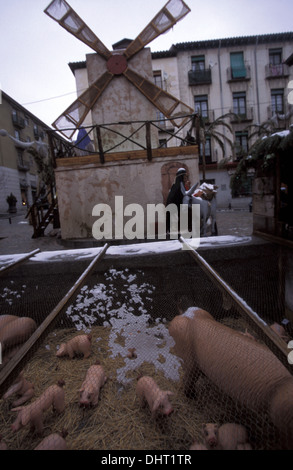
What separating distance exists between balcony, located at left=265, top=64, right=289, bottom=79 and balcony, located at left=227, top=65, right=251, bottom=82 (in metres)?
1.96

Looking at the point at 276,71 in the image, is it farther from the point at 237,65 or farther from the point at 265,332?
the point at 265,332

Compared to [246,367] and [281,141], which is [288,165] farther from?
[246,367]

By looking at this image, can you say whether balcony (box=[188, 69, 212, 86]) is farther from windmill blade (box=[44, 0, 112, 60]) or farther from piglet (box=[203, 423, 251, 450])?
piglet (box=[203, 423, 251, 450])

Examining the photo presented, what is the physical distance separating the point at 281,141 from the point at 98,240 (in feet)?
21.1

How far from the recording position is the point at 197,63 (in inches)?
1010

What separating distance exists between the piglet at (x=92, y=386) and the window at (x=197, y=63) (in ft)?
97.5

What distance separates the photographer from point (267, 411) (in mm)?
1735

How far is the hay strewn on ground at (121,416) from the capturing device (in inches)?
76.3

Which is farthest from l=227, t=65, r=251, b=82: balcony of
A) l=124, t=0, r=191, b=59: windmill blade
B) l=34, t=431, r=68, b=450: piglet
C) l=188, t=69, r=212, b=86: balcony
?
l=34, t=431, r=68, b=450: piglet

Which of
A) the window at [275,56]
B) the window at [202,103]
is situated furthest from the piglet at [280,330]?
the window at [275,56]

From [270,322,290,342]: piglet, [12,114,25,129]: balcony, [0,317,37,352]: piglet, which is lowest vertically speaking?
[270,322,290,342]: piglet

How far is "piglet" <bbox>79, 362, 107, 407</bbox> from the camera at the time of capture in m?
2.37

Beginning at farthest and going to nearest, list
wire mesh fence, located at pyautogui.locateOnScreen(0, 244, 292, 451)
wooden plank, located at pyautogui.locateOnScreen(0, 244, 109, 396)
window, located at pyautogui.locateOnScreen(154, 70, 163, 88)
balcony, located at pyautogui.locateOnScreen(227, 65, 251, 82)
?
balcony, located at pyautogui.locateOnScreen(227, 65, 251, 82) < window, located at pyautogui.locateOnScreen(154, 70, 163, 88) < wire mesh fence, located at pyautogui.locateOnScreen(0, 244, 292, 451) < wooden plank, located at pyautogui.locateOnScreen(0, 244, 109, 396)

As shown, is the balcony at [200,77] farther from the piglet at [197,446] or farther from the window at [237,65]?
the piglet at [197,446]
